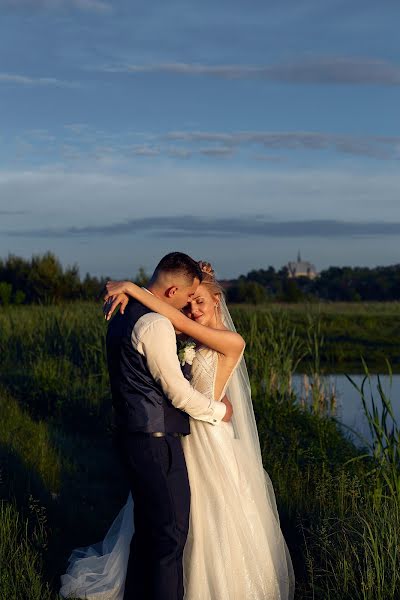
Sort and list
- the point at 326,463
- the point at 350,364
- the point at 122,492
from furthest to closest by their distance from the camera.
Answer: the point at 350,364 < the point at 326,463 < the point at 122,492

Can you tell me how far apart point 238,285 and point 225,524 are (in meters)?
33.2

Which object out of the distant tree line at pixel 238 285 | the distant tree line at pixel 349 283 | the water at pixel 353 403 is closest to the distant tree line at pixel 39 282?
the distant tree line at pixel 238 285

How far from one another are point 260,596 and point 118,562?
36.0 inches

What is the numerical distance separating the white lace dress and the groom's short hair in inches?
26.2

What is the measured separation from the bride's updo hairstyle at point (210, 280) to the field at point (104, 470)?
1538 mm

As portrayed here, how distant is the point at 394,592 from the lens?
4.88 metres

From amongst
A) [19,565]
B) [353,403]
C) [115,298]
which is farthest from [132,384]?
[353,403]

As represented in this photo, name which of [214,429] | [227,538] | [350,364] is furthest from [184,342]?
[350,364]

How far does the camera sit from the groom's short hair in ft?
14.5

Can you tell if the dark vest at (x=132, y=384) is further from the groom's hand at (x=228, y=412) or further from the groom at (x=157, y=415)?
the groom's hand at (x=228, y=412)

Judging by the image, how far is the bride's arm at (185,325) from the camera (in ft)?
14.3

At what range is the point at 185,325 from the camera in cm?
458

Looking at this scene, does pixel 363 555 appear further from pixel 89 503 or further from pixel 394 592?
pixel 89 503

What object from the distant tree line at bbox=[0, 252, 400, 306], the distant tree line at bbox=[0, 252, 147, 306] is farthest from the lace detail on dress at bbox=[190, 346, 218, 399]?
the distant tree line at bbox=[0, 252, 147, 306]
